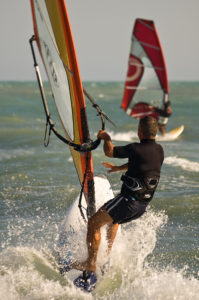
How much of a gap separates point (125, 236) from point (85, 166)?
129cm

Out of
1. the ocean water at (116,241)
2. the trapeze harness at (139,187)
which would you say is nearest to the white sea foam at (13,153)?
the ocean water at (116,241)

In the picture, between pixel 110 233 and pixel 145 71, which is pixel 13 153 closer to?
pixel 145 71

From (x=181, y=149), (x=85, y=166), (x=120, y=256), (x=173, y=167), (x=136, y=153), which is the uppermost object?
(x=136, y=153)

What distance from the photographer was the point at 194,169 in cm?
1027

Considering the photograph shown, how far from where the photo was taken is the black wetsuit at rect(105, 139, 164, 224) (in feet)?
13.1

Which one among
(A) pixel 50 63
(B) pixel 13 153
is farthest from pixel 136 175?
(B) pixel 13 153

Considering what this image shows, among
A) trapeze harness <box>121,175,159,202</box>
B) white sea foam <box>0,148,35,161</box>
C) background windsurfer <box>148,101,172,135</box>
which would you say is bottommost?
background windsurfer <box>148,101,172,135</box>

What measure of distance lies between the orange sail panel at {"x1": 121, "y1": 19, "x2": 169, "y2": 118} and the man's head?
1067 cm

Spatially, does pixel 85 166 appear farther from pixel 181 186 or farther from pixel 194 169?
pixel 194 169

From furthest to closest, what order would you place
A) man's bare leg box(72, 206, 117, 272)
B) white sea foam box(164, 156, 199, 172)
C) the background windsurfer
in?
1. the background windsurfer
2. white sea foam box(164, 156, 199, 172)
3. man's bare leg box(72, 206, 117, 272)

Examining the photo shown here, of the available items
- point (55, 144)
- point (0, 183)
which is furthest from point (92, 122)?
point (0, 183)

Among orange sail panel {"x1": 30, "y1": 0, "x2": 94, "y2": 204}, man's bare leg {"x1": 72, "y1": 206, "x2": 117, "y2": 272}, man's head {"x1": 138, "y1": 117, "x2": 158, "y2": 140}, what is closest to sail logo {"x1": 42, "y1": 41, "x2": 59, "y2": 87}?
orange sail panel {"x1": 30, "y1": 0, "x2": 94, "y2": 204}

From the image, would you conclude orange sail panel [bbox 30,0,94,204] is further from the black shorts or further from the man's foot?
the man's foot

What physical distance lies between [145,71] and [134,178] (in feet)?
37.2
